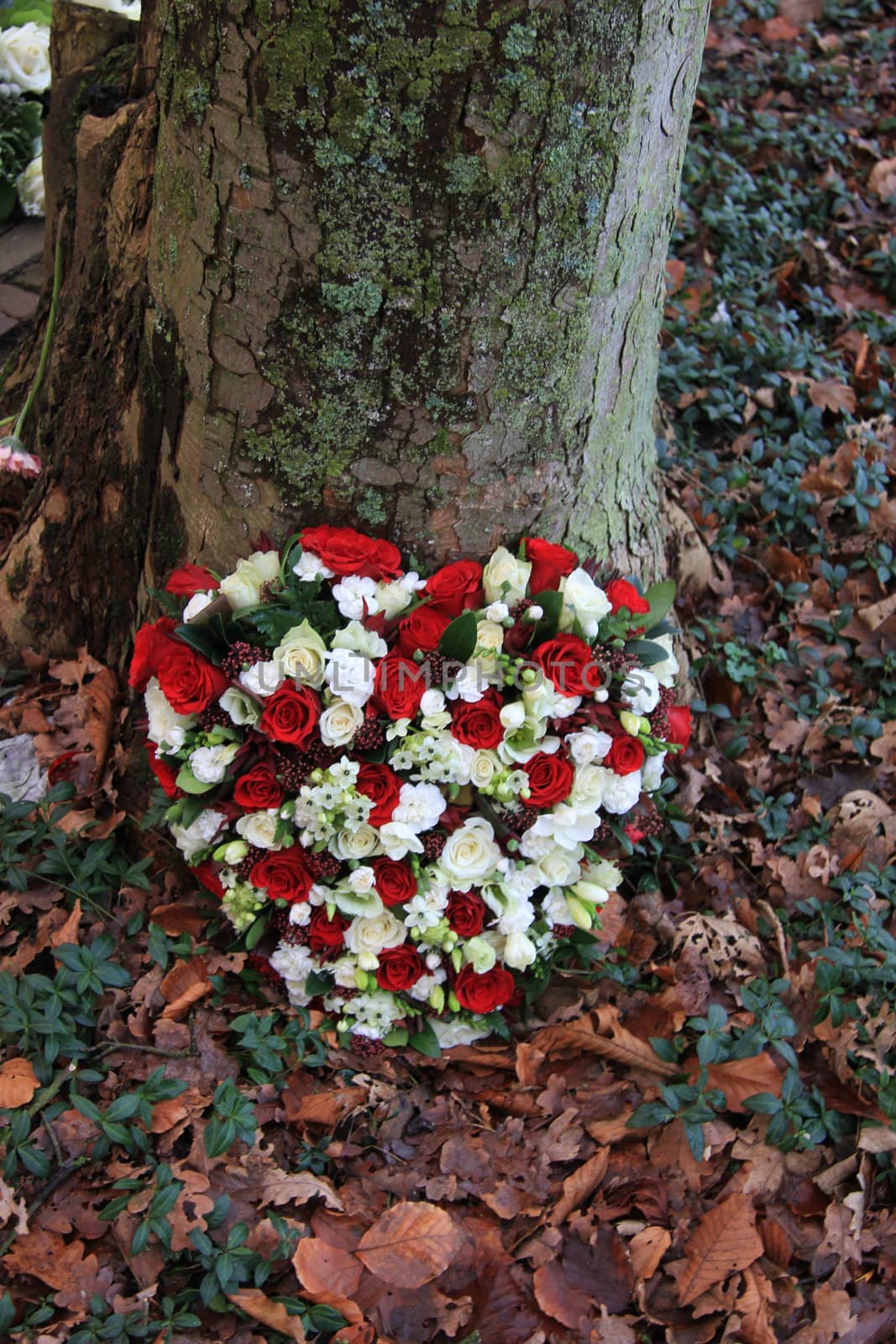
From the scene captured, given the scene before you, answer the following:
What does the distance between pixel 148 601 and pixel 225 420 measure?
23.6 inches

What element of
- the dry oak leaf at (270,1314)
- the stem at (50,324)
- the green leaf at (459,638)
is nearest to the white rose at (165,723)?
the green leaf at (459,638)

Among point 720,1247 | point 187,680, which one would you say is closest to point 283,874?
point 187,680

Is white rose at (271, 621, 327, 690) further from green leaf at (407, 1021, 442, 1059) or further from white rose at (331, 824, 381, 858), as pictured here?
green leaf at (407, 1021, 442, 1059)

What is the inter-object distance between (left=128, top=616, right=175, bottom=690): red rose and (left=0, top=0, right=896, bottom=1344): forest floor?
0.53 m

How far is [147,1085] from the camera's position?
6.85ft

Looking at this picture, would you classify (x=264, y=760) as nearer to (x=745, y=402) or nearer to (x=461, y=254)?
(x=461, y=254)

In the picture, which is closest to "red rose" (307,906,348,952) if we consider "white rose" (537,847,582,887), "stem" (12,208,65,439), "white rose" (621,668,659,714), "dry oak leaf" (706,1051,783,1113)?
"white rose" (537,847,582,887)

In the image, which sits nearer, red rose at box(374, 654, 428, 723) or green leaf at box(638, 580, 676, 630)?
red rose at box(374, 654, 428, 723)

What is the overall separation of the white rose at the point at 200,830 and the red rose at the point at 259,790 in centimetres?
11

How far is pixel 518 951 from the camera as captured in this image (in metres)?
2.24

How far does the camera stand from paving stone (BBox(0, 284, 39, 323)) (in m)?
4.05

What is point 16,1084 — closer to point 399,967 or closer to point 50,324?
point 399,967

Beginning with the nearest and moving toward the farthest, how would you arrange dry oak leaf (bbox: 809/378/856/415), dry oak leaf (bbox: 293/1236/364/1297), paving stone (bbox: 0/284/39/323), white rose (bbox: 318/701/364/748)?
dry oak leaf (bbox: 293/1236/364/1297) → white rose (bbox: 318/701/364/748) → dry oak leaf (bbox: 809/378/856/415) → paving stone (bbox: 0/284/39/323)

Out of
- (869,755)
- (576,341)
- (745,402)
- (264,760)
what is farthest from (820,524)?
(264,760)
